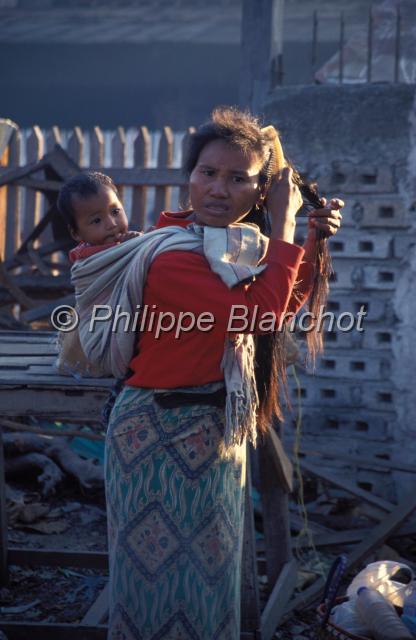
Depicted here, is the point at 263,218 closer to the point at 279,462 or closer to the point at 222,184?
the point at 222,184

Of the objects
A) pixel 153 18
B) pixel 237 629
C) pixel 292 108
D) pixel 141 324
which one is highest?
pixel 153 18

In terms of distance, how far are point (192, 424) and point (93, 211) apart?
753mm

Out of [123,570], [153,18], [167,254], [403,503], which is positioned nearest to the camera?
[167,254]

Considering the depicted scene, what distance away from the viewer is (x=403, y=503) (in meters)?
5.27

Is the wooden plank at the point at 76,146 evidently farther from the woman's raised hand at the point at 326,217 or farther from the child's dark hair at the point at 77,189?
the woman's raised hand at the point at 326,217

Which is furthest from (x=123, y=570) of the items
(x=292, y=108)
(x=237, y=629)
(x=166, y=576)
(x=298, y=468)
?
(x=292, y=108)

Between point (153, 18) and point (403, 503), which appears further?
point (153, 18)

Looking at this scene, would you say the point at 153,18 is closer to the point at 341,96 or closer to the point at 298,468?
the point at 341,96

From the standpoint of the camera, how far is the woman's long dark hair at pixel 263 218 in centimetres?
246

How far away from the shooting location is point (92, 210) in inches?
111

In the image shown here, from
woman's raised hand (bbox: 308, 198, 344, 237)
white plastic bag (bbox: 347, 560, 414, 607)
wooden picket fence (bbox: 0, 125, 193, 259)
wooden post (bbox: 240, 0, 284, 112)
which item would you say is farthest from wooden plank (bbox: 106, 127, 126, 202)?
woman's raised hand (bbox: 308, 198, 344, 237)

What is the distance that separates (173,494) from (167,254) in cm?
63

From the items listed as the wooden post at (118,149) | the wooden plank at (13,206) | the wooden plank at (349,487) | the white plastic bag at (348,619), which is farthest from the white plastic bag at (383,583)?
the wooden plank at (13,206)

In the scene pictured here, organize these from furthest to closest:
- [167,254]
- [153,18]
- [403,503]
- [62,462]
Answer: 1. [153,18]
2. [62,462]
3. [403,503]
4. [167,254]
